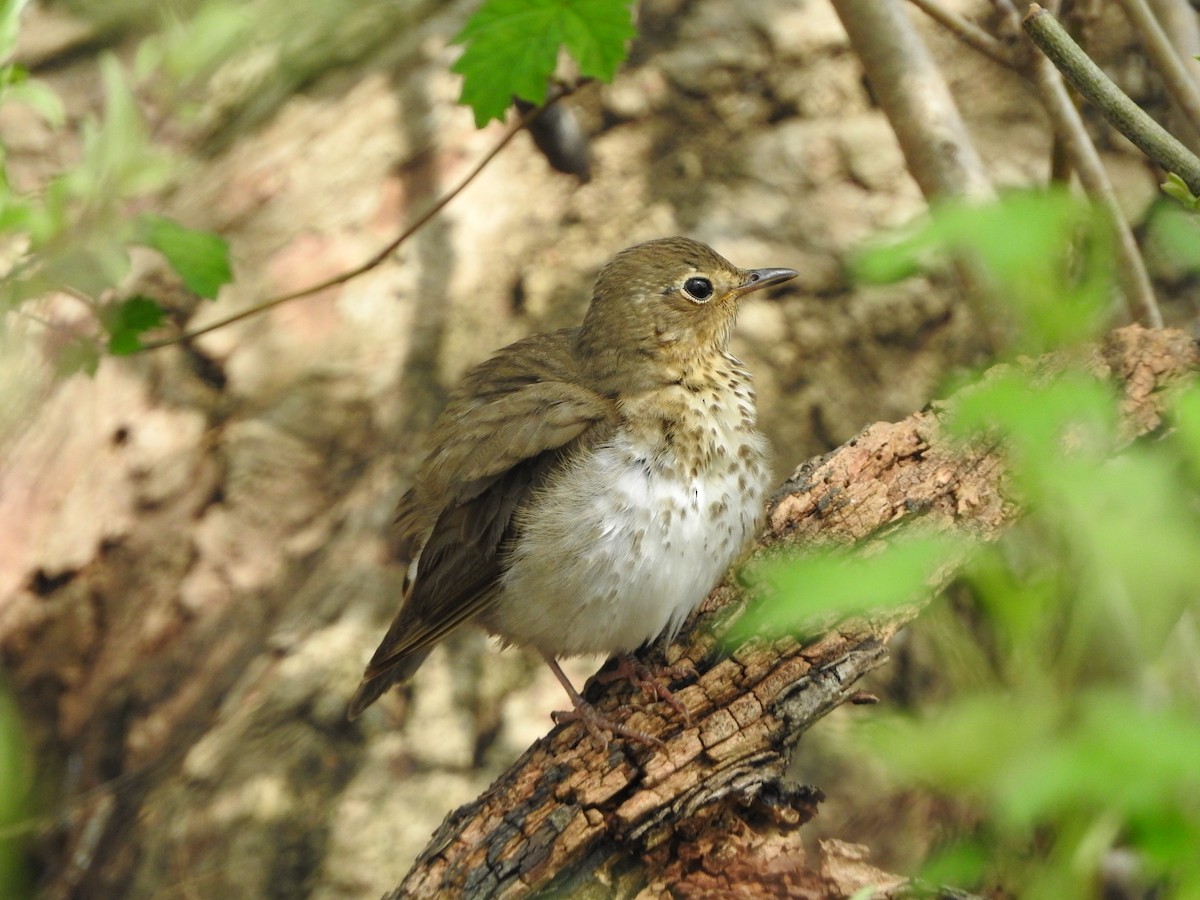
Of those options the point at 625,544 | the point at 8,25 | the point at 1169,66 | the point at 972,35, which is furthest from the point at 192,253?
the point at 1169,66

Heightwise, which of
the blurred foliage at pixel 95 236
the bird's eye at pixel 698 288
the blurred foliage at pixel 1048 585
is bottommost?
the blurred foliage at pixel 1048 585

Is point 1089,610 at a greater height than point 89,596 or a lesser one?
lesser

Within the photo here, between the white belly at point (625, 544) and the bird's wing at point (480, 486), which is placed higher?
the bird's wing at point (480, 486)

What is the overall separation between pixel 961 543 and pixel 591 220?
122 inches

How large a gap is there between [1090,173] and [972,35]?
1.86 ft

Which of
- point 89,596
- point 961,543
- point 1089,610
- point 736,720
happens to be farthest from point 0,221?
point 1089,610

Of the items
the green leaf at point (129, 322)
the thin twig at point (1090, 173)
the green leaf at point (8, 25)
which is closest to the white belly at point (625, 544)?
the thin twig at point (1090, 173)

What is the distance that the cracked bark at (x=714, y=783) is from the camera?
8.50 feet

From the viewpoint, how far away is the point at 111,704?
17.0 ft

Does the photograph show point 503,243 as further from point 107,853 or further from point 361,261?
point 107,853

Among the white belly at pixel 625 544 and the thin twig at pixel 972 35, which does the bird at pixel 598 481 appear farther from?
the thin twig at pixel 972 35

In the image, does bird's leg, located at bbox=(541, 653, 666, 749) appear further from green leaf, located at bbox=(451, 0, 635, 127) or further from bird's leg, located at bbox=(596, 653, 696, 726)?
green leaf, located at bbox=(451, 0, 635, 127)

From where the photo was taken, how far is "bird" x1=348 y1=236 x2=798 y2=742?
10.4 ft

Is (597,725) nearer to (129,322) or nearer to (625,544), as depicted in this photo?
(625,544)
